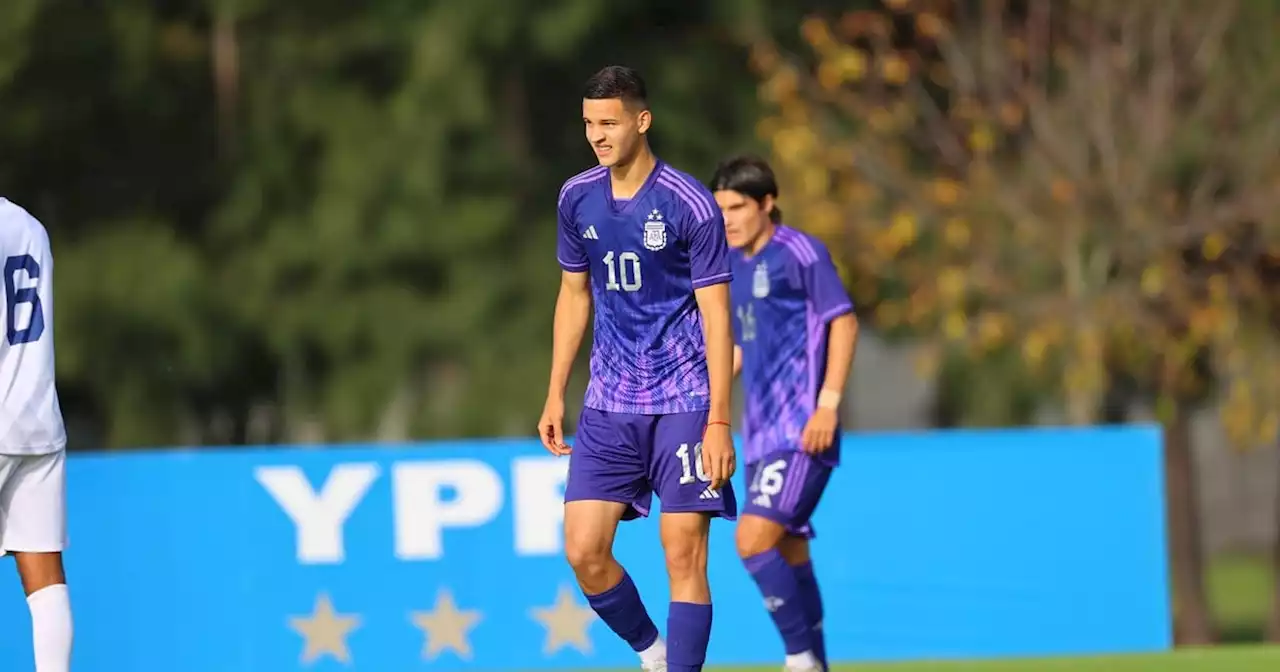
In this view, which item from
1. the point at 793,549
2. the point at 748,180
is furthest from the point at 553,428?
the point at 793,549

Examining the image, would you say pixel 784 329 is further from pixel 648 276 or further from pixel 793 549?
pixel 648 276

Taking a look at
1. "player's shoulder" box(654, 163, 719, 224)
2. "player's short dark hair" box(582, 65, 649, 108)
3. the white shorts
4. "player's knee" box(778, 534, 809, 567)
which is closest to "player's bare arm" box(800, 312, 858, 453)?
"player's knee" box(778, 534, 809, 567)

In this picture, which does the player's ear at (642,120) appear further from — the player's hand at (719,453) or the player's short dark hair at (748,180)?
the player's short dark hair at (748,180)

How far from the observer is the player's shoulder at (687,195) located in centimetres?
715

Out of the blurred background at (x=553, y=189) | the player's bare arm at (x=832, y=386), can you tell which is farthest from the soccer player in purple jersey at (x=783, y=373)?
the blurred background at (x=553, y=189)

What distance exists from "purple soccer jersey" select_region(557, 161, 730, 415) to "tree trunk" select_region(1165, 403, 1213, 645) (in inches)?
391

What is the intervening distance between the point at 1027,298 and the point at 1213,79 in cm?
237

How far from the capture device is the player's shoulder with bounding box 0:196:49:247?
7.09 m

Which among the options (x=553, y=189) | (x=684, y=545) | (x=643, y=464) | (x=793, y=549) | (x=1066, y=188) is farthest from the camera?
(x=553, y=189)

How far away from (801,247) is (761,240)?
0.20 metres

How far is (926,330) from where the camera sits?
1692cm

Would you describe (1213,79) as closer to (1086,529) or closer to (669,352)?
(1086,529)

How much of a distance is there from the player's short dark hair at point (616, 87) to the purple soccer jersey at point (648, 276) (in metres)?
0.29

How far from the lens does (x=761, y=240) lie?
9.13 metres
